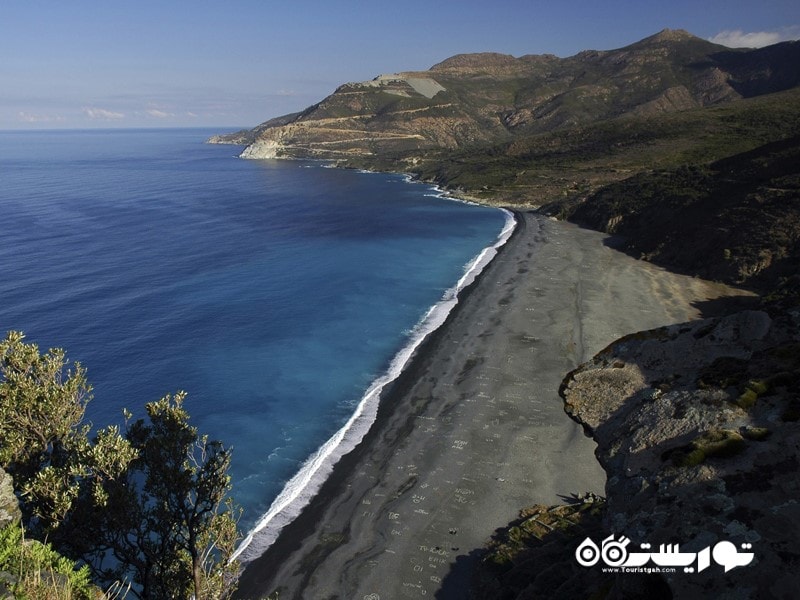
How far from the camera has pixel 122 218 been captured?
113062 millimetres

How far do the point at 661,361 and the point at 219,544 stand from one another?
14492 mm

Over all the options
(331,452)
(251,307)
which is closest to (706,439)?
(331,452)

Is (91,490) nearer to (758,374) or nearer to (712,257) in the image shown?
(758,374)

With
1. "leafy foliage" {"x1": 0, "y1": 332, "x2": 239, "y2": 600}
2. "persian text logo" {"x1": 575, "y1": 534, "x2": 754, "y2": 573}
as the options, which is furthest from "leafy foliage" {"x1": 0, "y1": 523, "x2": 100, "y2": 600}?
"persian text logo" {"x1": 575, "y1": 534, "x2": 754, "y2": 573}

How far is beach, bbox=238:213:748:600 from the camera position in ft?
78.5

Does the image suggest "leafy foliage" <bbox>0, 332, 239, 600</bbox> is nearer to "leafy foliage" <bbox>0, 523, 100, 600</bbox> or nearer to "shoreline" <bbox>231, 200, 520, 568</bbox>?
"leafy foliage" <bbox>0, 523, 100, 600</bbox>

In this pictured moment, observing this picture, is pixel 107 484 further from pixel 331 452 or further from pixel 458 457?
pixel 458 457

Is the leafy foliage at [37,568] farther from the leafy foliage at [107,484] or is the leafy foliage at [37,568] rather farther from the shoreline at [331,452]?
the shoreline at [331,452]

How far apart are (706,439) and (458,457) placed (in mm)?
22860

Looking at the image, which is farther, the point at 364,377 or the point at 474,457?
the point at 364,377

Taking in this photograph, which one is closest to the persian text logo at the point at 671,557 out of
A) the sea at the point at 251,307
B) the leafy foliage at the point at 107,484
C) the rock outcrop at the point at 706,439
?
the rock outcrop at the point at 706,439

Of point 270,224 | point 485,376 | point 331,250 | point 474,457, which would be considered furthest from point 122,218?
point 474,457

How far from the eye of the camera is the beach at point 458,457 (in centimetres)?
2392

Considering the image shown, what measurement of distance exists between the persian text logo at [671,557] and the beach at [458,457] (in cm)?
1400
